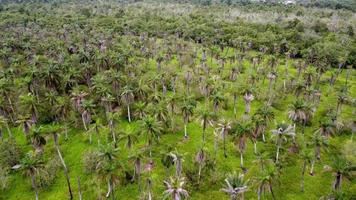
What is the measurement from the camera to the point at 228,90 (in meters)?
100

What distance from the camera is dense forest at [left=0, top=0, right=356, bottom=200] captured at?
58.2 m

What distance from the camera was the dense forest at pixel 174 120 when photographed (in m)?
58.2

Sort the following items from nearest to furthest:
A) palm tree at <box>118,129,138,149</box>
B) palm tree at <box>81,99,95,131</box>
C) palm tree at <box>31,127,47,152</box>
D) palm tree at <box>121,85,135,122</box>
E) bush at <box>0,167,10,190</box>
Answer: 1. palm tree at <box>31,127,47,152</box>
2. bush at <box>0,167,10,190</box>
3. palm tree at <box>118,129,138,149</box>
4. palm tree at <box>81,99,95,131</box>
5. palm tree at <box>121,85,135,122</box>

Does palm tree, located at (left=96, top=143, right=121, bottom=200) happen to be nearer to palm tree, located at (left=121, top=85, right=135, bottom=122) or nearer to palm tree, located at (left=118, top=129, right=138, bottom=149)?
palm tree, located at (left=118, top=129, right=138, bottom=149)

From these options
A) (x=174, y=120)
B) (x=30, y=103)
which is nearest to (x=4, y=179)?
(x=30, y=103)

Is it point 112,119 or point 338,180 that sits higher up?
point 112,119

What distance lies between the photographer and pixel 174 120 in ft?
259

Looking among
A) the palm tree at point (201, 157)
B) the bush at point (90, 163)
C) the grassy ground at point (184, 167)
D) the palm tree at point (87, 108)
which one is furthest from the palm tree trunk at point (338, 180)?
the palm tree at point (87, 108)

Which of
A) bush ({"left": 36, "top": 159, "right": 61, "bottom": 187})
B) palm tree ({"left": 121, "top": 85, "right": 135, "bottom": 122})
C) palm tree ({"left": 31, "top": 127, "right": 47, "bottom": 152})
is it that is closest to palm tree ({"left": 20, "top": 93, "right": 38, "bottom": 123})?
A: bush ({"left": 36, "top": 159, "right": 61, "bottom": 187})

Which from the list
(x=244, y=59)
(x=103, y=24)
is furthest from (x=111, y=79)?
(x=103, y=24)

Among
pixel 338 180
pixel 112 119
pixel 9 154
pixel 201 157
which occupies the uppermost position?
pixel 112 119

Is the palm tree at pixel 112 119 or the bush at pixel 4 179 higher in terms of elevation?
the palm tree at pixel 112 119

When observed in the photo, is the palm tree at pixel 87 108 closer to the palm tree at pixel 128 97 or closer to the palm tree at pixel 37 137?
the palm tree at pixel 128 97

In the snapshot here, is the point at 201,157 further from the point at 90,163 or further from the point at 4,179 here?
the point at 4,179
